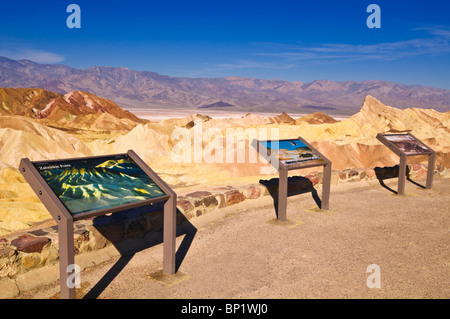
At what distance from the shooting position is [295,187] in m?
8.20

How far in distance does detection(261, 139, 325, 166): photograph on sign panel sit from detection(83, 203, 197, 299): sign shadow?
5.99 feet

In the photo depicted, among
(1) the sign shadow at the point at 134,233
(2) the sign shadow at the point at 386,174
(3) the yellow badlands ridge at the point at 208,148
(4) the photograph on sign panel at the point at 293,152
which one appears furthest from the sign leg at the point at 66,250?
(2) the sign shadow at the point at 386,174

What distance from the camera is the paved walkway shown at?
12.9ft

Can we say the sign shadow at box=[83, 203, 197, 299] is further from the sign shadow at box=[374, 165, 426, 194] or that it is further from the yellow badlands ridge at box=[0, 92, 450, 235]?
the sign shadow at box=[374, 165, 426, 194]

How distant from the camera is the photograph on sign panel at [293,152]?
20.7 feet

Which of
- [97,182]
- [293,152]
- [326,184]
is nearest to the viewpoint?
[97,182]

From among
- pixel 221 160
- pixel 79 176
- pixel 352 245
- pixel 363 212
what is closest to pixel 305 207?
pixel 363 212

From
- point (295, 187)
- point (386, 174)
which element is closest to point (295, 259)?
point (295, 187)

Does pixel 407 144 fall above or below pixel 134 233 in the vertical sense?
above

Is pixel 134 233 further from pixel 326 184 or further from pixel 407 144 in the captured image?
pixel 407 144

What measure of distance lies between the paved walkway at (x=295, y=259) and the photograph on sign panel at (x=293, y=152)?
3.03ft

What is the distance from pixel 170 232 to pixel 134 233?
1.11 metres

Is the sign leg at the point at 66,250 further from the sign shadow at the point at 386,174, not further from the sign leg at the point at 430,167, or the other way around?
the sign leg at the point at 430,167
